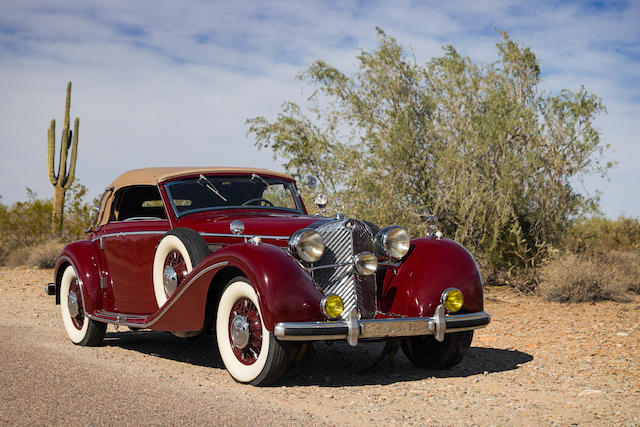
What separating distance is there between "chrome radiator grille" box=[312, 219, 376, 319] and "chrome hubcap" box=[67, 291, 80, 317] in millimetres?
3423

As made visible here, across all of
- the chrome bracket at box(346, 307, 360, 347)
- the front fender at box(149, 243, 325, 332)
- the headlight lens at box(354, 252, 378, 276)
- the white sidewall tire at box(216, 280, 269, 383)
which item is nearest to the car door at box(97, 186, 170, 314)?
the front fender at box(149, 243, 325, 332)

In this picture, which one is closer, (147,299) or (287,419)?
(287,419)

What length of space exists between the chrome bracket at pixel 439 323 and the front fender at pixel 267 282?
90 centimetres

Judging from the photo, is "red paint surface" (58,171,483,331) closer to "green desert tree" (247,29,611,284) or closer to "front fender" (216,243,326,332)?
"front fender" (216,243,326,332)

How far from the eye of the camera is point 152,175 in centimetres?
692

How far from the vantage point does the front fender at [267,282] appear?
4.73 m

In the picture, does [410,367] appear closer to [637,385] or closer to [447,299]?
[447,299]

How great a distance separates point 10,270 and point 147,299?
12207mm

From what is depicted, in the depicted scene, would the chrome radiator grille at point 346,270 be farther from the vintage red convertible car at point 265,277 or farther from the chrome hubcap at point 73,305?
the chrome hubcap at point 73,305

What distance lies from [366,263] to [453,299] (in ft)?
2.56

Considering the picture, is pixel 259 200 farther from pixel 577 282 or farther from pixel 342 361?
pixel 577 282

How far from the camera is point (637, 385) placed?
17.2 ft

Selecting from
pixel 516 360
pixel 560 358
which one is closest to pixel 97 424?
pixel 516 360

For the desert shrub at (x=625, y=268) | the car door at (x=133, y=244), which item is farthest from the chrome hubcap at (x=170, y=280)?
the desert shrub at (x=625, y=268)
